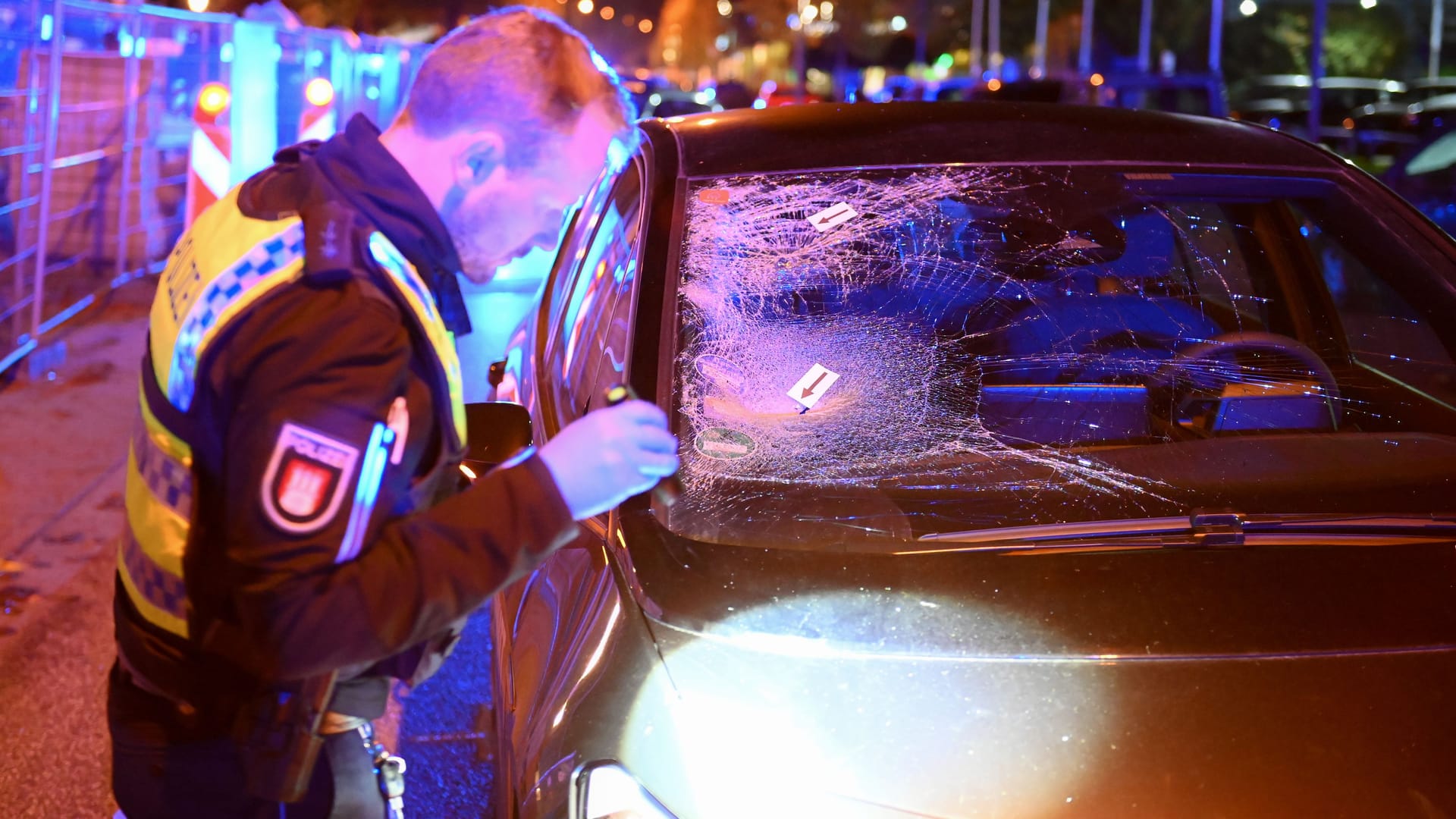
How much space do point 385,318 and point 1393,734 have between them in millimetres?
1312

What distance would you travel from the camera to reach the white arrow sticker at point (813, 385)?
2.28 m

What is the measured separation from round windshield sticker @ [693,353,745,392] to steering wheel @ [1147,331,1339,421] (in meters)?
0.76

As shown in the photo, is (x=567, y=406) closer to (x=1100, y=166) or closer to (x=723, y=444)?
(x=723, y=444)

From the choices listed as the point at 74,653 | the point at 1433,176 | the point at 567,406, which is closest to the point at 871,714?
the point at 567,406

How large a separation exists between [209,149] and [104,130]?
6.42 feet

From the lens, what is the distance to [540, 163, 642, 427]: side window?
2.36 meters

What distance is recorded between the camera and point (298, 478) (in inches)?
51.5

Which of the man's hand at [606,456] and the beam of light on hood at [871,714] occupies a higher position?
the man's hand at [606,456]

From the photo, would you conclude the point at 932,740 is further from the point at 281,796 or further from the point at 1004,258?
the point at 1004,258

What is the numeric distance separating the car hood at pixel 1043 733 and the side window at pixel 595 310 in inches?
26.8

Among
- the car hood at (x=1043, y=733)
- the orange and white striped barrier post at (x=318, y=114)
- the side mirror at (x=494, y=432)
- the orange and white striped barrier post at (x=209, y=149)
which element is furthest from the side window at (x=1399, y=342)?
the orange and white striped barrier post at (x=318, y=114)

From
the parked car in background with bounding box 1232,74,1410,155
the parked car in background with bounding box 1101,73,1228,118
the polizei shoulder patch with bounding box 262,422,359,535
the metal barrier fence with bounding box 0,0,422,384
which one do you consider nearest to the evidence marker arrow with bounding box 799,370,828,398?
the polizei shoulder patch with bounding box 262,422,359,535

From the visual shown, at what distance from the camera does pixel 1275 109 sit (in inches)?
923

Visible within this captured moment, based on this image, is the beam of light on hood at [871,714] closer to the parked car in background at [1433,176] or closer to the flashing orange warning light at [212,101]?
the flashing orange warning light at [212,101]
